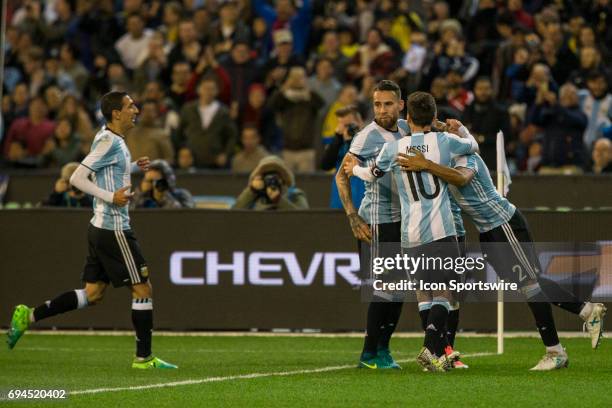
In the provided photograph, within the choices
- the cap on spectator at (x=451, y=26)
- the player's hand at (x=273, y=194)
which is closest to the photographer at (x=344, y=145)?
the player's hand at (x=273, y=194)

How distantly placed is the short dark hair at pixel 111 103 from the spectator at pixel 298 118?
8352 mm

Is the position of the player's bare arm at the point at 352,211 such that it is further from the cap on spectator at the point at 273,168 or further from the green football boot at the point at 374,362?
the cap on spectator at the point at 273,168

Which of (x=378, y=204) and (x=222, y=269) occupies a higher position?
(x=378, y=204)

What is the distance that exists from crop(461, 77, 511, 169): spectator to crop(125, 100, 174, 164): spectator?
4.01 meters

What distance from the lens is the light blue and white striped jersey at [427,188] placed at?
35.8 feet

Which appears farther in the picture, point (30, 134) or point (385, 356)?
point (30, 134)

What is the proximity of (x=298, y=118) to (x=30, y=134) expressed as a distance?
4154mm

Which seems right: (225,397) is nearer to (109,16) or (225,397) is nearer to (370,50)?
(370,50)

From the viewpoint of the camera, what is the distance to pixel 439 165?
10.9 m

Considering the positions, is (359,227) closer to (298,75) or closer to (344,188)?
(344,188)

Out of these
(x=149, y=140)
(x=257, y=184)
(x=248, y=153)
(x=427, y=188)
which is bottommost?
(x=257, y=184)

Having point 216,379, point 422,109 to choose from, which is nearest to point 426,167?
point 422,109

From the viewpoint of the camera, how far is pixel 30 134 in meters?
21.9

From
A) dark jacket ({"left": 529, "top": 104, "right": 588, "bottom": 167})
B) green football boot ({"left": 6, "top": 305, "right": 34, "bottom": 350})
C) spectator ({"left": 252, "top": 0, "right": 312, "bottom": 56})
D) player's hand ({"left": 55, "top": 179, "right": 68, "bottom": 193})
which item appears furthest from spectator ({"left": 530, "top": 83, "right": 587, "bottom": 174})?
green football boot ({"left": 6, "top": 305, "right": 34, "bottom": 350})
